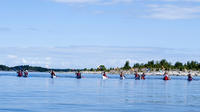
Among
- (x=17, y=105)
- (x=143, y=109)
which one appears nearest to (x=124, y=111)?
(x=143, y=109)

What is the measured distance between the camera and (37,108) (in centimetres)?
3941

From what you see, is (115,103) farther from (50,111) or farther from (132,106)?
(50,111)

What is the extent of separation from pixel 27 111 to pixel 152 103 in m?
13.5

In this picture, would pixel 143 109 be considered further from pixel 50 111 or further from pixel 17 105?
pixel 17 105

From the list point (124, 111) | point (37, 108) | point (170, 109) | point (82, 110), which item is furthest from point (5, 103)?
point (170, 109)

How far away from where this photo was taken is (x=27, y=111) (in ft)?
122

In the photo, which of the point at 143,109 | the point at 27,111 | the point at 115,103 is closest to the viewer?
the point at 27,111

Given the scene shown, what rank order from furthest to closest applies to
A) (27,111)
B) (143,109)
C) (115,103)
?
(115,103)
(143,109)
(27,111)

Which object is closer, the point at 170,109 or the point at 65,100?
the point at 170,109

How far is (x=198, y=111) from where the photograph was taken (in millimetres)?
39438

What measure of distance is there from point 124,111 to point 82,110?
326 centimetres

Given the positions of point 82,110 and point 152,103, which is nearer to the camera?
point 82,110

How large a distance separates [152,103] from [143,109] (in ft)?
19.5

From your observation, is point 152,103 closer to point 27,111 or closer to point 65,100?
point 65,100
